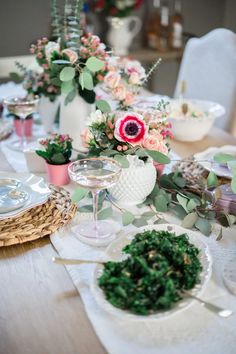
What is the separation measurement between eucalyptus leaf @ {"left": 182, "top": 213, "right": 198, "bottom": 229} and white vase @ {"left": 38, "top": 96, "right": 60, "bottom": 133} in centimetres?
72

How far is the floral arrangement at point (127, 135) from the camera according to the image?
107 centimetres

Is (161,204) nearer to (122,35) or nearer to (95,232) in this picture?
(95,232)

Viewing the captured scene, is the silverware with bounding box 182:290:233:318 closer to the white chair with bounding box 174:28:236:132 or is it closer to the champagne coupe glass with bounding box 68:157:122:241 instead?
the champagne coupe glass with bounding box 68:157:122:241

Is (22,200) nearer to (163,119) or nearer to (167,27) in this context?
(163,119)

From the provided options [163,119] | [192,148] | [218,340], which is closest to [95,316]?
[218,340]

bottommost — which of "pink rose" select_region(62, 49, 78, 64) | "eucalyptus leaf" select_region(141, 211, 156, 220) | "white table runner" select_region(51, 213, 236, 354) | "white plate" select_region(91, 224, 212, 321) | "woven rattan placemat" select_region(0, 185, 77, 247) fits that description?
"white table runner" select_region(51, 213, 236, 354)

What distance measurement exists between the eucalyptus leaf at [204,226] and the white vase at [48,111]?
74 centimetres

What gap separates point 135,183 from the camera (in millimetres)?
1134

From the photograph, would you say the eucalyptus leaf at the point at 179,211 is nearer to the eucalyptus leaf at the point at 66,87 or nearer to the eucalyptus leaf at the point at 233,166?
the eucalyptus leaf at the point at 233,166

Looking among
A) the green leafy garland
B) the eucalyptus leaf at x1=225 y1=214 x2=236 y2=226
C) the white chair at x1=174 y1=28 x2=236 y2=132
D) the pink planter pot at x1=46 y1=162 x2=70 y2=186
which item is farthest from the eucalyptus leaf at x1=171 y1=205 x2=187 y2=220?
the white chair at x1=174 y1=28 x2=236 y2=132

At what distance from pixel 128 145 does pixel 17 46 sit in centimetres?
230

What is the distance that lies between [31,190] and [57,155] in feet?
0.48

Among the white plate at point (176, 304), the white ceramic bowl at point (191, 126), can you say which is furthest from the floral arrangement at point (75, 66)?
the white plate at point (176, 304)

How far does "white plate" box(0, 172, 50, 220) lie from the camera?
1.05 metres
